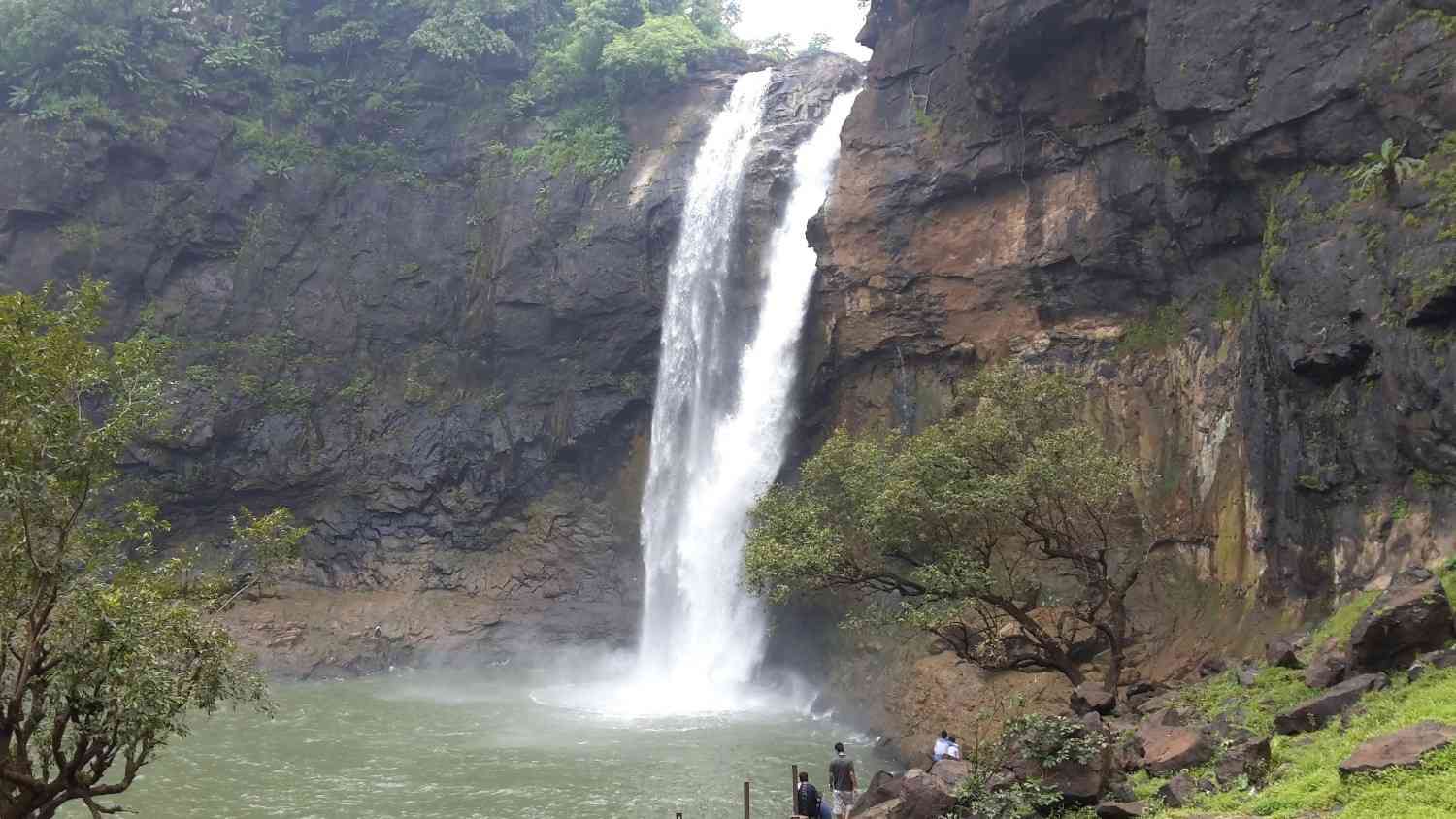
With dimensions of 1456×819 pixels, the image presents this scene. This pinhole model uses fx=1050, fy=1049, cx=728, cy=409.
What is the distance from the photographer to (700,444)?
110 ft

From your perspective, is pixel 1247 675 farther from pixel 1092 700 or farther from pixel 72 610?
pixel 72 610

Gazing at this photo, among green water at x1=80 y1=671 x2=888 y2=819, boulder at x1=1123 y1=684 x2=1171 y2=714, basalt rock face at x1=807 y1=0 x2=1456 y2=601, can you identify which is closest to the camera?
boulder at x1=1123 y1=684 x2=1171 y2=714

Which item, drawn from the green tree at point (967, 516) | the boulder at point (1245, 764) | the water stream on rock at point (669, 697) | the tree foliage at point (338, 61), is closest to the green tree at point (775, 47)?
the tree foliage at point (338, 61)

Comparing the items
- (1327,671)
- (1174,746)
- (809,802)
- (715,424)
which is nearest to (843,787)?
(809,802)

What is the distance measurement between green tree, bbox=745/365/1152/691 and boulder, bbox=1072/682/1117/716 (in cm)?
51

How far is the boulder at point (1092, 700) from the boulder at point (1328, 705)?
4823mm

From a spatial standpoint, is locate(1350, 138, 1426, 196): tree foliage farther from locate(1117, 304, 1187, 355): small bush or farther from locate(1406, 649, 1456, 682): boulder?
locate(1406, 649, 1456, 682): boulder

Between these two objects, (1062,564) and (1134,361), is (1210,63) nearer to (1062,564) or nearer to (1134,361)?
(1134,361)

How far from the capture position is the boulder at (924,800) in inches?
475

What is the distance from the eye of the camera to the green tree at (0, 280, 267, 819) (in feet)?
32.9

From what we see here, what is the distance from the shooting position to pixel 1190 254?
2347 cm

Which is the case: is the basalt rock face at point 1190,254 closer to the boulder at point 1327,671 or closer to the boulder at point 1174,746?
the boulder at point 1327,671

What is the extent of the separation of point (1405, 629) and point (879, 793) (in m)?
6.74

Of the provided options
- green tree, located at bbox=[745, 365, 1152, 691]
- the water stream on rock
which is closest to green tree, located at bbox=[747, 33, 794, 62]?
the water stream on rock
